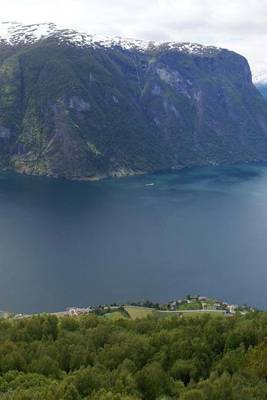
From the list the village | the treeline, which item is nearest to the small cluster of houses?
the village

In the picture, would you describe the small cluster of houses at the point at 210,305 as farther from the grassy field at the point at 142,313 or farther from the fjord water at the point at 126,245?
the fjord water at the point at 126,245

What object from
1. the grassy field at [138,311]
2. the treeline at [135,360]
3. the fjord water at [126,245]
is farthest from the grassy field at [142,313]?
the treeline at [135,360]

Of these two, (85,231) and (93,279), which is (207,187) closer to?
(85,231)

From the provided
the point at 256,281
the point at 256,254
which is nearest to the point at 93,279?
the point at 256,281

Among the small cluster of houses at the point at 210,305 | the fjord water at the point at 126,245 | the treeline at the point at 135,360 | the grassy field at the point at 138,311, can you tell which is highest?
the treeline at the point at 135,360

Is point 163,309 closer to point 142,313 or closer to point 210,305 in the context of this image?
point 142,313

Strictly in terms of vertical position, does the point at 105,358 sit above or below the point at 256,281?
above
